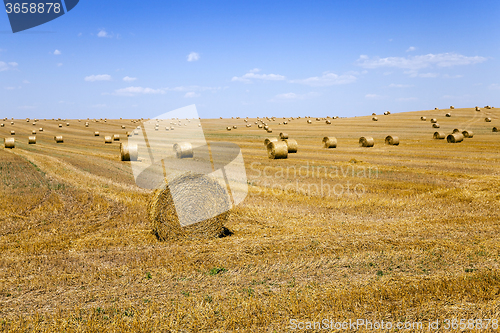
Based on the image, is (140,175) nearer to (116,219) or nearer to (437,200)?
(116,219)

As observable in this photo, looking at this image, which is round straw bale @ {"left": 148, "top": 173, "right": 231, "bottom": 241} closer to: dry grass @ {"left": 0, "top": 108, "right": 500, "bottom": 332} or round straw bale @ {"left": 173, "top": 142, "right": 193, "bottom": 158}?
dry grass @ {"left": 0, "top": 108, "right": 500, "bottom": 332}

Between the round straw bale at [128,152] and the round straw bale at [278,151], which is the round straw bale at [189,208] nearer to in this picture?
the round straw bale at [278,151]

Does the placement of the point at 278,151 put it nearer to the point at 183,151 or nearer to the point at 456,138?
the point at 183,151

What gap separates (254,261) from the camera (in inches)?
293

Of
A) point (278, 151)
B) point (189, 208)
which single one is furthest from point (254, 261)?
point (278, 151)

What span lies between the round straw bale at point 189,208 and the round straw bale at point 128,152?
57.6 ft

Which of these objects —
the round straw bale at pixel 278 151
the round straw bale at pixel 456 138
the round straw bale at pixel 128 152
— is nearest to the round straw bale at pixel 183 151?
the round straw bale at pixel 128 152

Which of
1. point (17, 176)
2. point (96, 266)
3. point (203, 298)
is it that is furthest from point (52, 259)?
point (17, 176)

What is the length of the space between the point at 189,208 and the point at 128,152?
18.0m

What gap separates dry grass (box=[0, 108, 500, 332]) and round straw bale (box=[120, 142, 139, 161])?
10397 mm

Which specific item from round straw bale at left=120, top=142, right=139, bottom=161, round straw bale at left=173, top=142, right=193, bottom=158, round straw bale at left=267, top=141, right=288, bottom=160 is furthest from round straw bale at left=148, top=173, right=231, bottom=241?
round straw bale at left=173, top=142, right=193, bottom=158

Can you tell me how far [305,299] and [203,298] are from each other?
169 centimetres

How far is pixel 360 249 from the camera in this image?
816cm

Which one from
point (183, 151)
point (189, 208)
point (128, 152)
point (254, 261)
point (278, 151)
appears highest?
point (128, 152)
